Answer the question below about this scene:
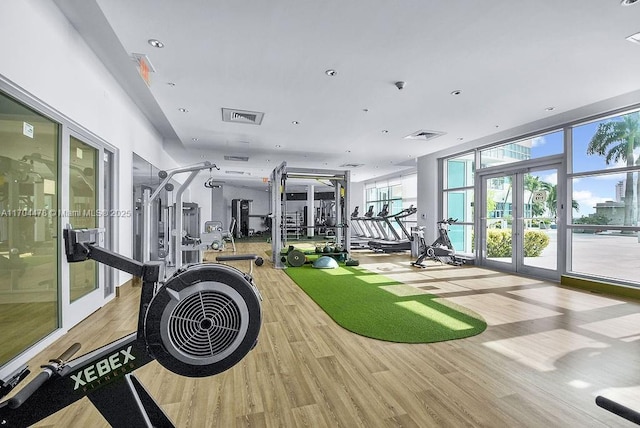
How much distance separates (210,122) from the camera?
5.63 metres

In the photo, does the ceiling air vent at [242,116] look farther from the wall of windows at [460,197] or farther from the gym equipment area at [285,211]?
the wall of windows at [460,197]

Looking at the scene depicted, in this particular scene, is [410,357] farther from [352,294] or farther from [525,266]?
[525,266]

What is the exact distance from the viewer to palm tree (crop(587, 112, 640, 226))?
14.5 feet

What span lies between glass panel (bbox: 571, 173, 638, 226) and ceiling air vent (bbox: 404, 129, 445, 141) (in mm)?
2353

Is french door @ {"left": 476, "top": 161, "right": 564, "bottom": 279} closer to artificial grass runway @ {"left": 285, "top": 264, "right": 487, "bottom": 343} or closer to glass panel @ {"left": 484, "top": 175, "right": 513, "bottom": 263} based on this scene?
glass panel @ {"left": 484, "top": 175, "right": 513, "bottom": 263}

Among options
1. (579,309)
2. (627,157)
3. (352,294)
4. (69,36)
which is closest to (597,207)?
(627,157)

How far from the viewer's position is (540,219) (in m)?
5.71

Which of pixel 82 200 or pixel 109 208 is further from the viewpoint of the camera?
pixel 109 208

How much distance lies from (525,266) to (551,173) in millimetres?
1737

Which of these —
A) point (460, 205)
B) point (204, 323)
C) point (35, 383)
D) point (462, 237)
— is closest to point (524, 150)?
point (460, 205)

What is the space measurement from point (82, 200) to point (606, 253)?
693cm

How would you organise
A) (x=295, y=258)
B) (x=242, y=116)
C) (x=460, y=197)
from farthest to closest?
(x=460, y=197) → (x=295, y=258) → (x=242, y=116)

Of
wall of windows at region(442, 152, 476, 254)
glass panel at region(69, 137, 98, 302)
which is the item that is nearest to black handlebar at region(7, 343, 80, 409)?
glass panel at region(69, 137, 98, 302)

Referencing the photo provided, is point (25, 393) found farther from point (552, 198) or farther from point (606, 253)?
point (552, 198)
